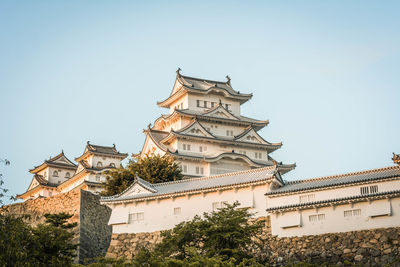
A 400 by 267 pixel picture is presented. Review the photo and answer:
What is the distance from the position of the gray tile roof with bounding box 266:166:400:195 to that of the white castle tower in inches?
771

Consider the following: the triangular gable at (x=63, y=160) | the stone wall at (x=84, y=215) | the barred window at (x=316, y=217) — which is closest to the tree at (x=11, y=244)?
the barred window at (x=316, y=217)

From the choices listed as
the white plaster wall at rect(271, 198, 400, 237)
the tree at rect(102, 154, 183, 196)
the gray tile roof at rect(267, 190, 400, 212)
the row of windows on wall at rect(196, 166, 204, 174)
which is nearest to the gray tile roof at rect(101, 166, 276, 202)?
the gray tile roof at rect(267, 190, 400, 212)

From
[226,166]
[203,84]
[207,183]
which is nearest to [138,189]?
[207,183]

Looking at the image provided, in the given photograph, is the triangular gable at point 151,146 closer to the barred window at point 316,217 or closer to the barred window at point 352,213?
the barred window at point 316,217

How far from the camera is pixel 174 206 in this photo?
1243 inches

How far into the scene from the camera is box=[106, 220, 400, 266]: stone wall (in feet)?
82.1

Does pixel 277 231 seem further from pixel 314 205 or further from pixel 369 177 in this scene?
pixel 369 177

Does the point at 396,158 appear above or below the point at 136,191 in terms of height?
above

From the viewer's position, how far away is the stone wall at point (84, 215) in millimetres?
34281

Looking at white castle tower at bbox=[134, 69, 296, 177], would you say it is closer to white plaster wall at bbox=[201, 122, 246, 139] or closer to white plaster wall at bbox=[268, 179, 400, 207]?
white plaster wall at bbox=[201, 122, 246, 139]

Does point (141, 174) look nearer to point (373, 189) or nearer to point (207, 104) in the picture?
point (207, 104)

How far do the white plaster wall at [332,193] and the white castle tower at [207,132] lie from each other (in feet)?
65.5

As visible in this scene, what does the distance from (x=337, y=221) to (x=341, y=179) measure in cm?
261

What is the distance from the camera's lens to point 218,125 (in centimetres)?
5281
